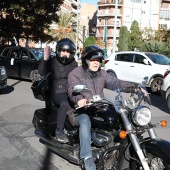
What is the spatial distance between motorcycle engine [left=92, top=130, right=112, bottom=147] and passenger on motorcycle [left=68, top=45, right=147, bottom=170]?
0.23ft

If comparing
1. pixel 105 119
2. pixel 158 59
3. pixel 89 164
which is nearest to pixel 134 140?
pixel 105 119

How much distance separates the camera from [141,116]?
319cm

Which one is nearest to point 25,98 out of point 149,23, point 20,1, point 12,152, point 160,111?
point 160,111

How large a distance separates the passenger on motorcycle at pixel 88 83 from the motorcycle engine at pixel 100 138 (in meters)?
0.07

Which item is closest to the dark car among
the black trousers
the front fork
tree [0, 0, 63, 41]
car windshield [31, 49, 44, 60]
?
car windshield [31, 49, 44, 60]

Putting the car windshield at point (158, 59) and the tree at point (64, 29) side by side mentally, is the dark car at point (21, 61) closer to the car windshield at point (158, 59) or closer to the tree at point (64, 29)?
the car windshield at point (158, 59)

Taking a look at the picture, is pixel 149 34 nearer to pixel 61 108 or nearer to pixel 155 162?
pixel 61 108

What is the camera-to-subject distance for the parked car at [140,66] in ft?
42.0

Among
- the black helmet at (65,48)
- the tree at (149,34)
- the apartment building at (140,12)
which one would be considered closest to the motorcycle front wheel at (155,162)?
the black helmet at (65,48)

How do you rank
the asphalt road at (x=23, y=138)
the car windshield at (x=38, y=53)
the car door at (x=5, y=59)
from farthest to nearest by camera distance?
1. the car door at (x=5, y=59)
2. the car windshield at (x=38, y=53)
3. the asphalt road at (x=23, y=138)

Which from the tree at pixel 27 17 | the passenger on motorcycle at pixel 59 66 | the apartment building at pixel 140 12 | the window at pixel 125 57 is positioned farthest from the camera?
the apartment building at pixel 140 12

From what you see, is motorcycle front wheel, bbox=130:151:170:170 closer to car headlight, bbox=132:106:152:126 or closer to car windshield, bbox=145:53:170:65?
car headlight, bbox=132:106:152:126

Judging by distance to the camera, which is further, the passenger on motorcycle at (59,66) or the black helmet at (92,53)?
the passenger on motorcycle at (59,66)

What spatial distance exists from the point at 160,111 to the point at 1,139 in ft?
15.8
